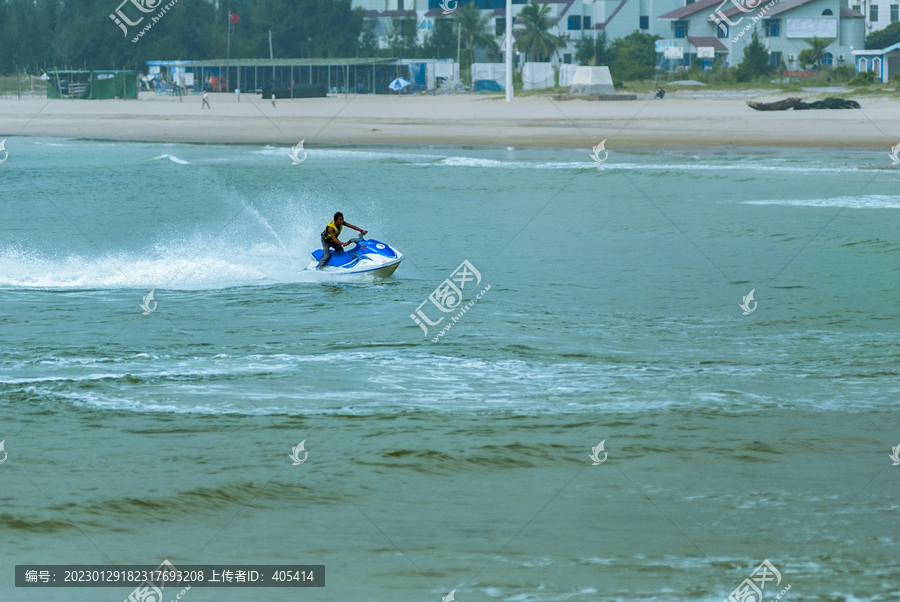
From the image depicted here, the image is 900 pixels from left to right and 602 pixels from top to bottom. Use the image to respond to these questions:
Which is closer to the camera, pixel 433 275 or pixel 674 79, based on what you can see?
pixel 433 275

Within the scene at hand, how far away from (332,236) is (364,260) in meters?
0.70

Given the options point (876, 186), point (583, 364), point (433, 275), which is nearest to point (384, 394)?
point (583, 364)

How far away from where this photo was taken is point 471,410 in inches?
381

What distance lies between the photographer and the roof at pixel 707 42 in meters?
80.7

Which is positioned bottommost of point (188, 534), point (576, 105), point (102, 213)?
point (188, 534)

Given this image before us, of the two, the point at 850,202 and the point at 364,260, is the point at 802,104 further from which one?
the point at 364,260

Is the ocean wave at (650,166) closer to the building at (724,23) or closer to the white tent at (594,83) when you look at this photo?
the white tent at (594,83)

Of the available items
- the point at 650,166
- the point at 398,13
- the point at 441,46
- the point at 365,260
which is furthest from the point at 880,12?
the point at 365,260

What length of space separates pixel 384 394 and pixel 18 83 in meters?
78.7

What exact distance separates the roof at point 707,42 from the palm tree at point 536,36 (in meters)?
11.0

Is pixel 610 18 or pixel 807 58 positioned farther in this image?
pixel 610 18

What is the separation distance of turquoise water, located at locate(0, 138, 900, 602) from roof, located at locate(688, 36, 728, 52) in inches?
2470

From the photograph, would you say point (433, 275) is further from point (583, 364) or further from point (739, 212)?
point (739, 212)

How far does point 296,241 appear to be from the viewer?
20.3 metres
